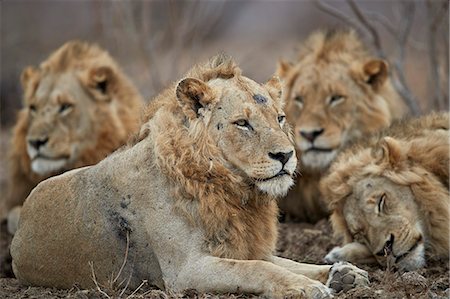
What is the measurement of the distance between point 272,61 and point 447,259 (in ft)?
36.7

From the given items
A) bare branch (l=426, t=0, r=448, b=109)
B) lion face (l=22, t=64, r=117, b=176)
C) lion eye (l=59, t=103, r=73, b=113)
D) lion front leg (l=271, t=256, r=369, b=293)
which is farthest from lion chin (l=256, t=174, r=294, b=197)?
bare branch (l=426, t=0, r=448, b=109)

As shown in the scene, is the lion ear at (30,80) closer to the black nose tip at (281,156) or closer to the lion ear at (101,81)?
the lion ear at (101,81)

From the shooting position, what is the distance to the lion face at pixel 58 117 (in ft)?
24.6

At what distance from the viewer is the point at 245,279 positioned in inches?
170

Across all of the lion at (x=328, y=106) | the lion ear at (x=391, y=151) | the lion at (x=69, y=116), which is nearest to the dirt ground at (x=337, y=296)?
the lion ear at (x=391, y=151)

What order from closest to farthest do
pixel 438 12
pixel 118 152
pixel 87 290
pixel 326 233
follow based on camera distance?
pixel 87 290, pixel 118 152, pixel 326 233, pixel 438 12

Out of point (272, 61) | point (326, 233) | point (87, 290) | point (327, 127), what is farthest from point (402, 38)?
point (272, 61)

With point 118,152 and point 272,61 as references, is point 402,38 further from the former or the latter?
point 272,61

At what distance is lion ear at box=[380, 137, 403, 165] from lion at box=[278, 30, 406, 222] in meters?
1.48

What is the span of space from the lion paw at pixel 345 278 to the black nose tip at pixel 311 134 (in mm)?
2734

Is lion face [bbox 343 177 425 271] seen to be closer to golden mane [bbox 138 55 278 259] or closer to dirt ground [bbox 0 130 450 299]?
dirt ground [bbox 0 130 450 299]

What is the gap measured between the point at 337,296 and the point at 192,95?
1.17 m

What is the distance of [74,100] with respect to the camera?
7.70 meters

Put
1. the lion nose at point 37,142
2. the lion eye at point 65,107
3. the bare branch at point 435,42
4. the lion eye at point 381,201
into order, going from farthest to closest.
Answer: the bare branch at point 435,42, the lion eye at point 65,107, the lion nose at point 37,142, the lion eye at point 381,201
